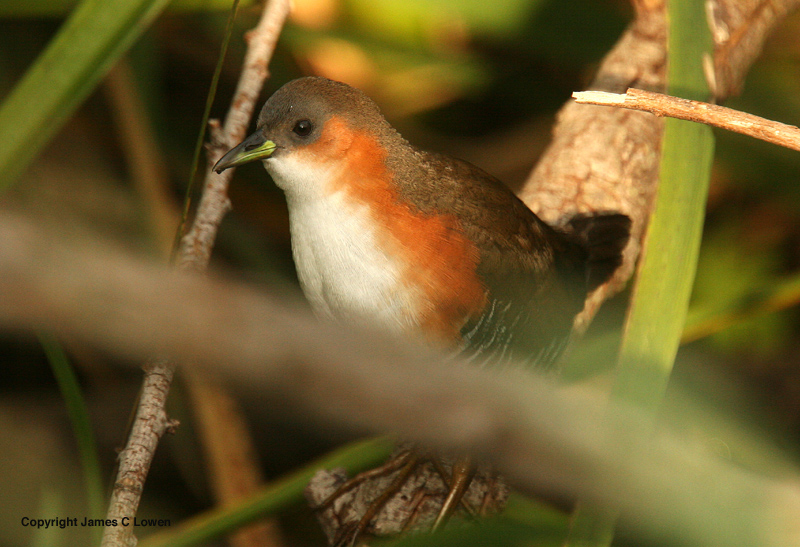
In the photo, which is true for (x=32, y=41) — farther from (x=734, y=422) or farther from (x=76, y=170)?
(x=734, y=422)

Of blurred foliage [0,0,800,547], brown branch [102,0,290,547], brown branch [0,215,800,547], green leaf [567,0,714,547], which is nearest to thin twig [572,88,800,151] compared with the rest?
green leaf [567,0,714,547]

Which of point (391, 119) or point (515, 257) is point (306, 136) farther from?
point (391, 119)

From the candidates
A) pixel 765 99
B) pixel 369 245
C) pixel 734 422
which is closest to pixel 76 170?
pixel 369 245

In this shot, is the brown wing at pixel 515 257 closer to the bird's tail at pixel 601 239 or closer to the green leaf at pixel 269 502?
the bird's tail at pixel 601 239

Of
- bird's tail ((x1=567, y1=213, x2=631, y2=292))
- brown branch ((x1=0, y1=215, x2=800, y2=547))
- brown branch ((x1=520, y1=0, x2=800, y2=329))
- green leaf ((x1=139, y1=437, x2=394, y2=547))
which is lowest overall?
brown branch ((x1=0, y1=215, x2=800, y2=547))

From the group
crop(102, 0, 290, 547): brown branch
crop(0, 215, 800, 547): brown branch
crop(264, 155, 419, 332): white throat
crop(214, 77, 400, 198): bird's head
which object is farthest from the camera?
crop(214, 77, 400, 198): bird's head

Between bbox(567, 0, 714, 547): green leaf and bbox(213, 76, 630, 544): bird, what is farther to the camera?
bbox(213, 76, 630, 544): bird

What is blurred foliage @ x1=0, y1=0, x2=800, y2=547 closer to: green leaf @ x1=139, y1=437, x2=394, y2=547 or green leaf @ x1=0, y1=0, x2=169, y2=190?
green leaf @ x1=139, y1=437, x2=394, y2=547
